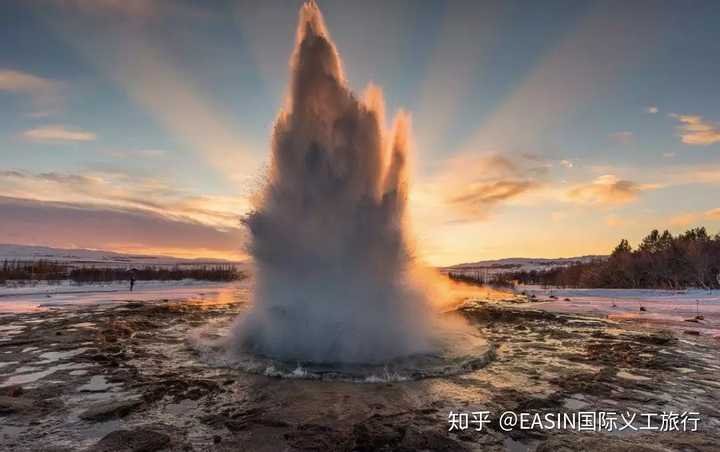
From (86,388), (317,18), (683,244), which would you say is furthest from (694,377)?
(683,244)

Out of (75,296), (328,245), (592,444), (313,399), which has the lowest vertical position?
(75,296)

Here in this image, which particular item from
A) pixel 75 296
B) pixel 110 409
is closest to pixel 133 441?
pixel 110 409

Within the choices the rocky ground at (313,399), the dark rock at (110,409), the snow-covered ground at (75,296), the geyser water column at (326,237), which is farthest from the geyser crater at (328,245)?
the dark rock at (110,409)

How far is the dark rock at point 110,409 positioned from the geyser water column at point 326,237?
4.84 meters

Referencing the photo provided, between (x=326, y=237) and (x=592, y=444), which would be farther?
(x=326, y=237)

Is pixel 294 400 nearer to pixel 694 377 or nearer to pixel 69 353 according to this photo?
pixel 69 353

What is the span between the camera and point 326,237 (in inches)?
534

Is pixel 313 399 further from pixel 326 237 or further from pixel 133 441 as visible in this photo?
pixel 326 237

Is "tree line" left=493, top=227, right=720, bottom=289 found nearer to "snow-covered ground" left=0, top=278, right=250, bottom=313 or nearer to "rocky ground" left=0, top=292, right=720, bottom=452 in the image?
"rocky ground" left=0, top=292, right=720, bottom=452

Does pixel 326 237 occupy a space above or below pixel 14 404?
above

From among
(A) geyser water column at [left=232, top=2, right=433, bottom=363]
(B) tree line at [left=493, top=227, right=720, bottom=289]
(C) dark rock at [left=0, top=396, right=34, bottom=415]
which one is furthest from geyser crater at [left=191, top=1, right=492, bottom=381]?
(B) tree line at [left=493, top=227, right=720, bottom=289]

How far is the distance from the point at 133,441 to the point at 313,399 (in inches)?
137

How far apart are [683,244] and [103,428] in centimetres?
8979

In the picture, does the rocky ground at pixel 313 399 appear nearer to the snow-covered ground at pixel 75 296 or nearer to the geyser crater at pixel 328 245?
the geyser crater at pixel 328 245
